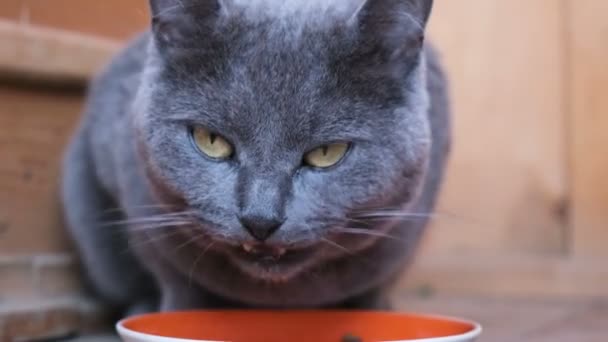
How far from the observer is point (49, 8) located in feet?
5.87

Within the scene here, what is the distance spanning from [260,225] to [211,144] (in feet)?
0.51

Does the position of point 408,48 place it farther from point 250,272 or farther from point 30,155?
point 30,155

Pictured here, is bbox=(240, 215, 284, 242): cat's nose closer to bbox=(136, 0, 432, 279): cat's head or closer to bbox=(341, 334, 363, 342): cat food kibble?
bbox=(136, 0, 432, 279): cat's head

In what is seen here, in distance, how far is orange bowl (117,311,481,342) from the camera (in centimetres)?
126

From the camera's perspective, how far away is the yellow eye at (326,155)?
1.14 m

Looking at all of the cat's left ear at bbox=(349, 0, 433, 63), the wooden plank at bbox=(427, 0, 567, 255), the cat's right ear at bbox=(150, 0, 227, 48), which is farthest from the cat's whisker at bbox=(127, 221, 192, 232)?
the wooden plank at bbox=(427, 0, 567, 255)

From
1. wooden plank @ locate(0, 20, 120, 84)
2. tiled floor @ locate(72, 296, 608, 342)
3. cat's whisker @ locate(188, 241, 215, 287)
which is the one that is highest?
wooden plank @ locate(0, 20, 120, 84)

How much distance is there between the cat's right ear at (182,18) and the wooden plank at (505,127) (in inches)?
43.0

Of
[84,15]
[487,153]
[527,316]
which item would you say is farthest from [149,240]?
[487,153]

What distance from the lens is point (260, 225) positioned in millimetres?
1067

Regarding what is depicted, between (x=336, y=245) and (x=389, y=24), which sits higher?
(x=389, y=24)

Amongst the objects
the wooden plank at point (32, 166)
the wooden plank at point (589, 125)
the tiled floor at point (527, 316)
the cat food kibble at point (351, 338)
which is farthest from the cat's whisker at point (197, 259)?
the wooden plank at point (589, 125)

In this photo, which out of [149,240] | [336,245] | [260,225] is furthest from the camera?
[149,240]

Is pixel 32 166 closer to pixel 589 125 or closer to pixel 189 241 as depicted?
pixel 189 241
